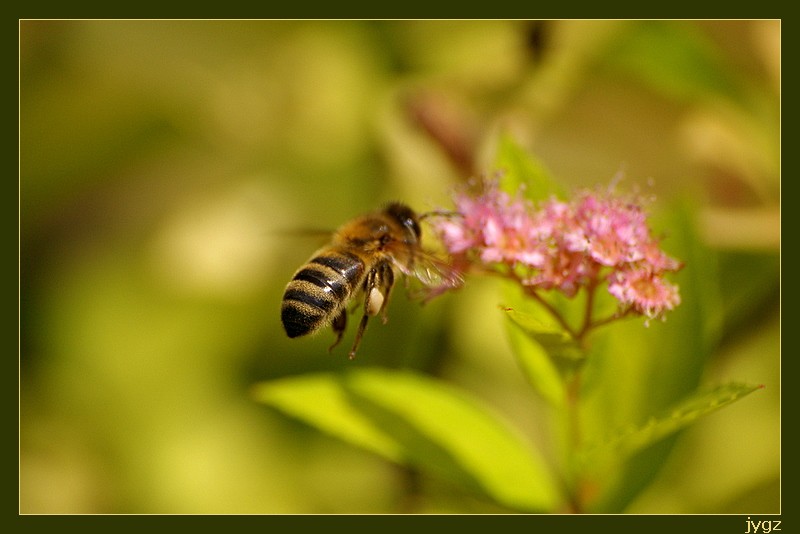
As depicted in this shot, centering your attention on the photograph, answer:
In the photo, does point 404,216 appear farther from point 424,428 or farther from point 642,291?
point 642,291

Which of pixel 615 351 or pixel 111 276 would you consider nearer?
pixel 615 351

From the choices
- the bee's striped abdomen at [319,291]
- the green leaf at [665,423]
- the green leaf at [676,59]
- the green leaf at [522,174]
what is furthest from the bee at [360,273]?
the green leaf at [676,59]

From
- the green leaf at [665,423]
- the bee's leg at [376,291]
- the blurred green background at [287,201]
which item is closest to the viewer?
the green leaf at [665,423]

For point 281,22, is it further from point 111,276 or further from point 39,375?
point 39,375

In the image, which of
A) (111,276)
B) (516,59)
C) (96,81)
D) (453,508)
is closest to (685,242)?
(453,508)

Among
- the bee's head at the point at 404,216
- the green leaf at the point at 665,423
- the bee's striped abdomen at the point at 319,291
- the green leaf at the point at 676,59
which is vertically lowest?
the green leaf at the point at 665,423

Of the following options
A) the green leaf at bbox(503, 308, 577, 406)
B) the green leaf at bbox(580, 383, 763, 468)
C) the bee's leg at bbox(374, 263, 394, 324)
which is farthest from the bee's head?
the green leaf at bbox(580, 383, 763, 468)

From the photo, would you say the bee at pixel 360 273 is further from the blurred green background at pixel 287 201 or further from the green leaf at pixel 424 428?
the blurred green background at pixel 287 201
